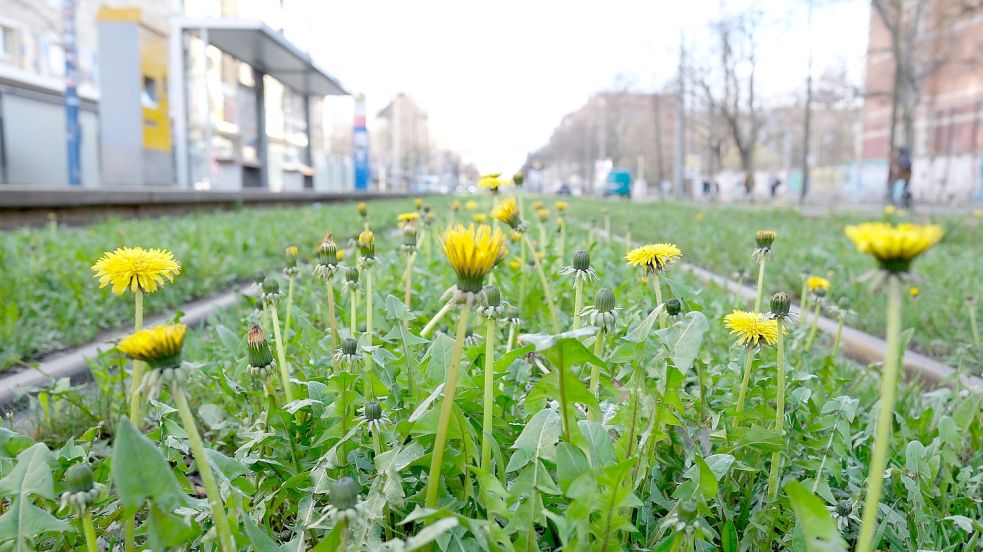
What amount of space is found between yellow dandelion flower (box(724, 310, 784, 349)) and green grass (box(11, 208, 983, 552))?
0.11m

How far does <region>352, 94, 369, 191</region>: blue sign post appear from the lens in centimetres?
2648

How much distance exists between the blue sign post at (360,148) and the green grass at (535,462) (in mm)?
25824

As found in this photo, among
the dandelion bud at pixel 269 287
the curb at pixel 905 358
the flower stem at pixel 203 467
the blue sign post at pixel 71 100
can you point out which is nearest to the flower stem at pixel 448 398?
the flower stem at pixel 203 467

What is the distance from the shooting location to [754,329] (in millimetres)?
1319

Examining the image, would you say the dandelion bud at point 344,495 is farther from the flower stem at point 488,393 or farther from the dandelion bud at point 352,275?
the dandelion bud at point 352,275

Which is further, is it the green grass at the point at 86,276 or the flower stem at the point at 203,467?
the green grass at the point at 86,276

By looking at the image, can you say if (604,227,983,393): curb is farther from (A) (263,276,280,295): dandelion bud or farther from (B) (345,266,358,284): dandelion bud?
(A) (263,276,280,295): dandelion bud

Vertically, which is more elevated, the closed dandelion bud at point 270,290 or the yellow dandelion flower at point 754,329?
the closed dandelion bud at point 270,290

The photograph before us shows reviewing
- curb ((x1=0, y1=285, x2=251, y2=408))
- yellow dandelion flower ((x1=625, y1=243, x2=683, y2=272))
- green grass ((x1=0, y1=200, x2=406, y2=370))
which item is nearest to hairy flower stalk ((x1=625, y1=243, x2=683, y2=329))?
yellow dandelion flower ((x1=625, y1=243, x2=683, y2=272))

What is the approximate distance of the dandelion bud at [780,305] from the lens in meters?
1.18

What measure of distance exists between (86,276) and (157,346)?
3.20 metres

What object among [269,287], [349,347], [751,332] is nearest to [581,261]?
[751,332]

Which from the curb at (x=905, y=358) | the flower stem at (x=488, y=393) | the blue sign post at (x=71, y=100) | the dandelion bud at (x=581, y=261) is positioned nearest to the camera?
the flower stem at (x=488, y=393)

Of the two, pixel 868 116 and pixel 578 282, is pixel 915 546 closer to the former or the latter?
pixel 578 282
